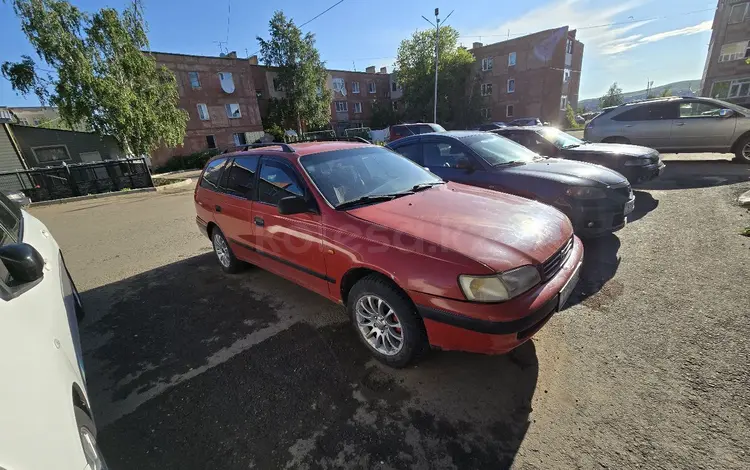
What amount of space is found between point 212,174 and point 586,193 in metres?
5.07

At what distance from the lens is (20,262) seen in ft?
4.84

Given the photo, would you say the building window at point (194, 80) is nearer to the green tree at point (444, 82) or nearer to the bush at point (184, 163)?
the bush at point (184, 163)

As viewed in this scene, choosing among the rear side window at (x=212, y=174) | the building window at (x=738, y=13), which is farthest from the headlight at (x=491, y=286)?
the building window at (x=738, y=13)

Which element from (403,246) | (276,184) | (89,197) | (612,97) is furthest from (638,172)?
(612,97)

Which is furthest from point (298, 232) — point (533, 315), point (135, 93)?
point (135, 93)

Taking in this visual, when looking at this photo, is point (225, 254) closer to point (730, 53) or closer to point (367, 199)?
point (367, 199)

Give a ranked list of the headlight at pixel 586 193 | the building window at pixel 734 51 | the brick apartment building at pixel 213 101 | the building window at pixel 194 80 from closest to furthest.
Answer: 1. the headlight at pixel 586 193
2. the building window at pixel 734 51
3. the brick apartment building at pixel 213 101
4. the building window at pixel 194 80

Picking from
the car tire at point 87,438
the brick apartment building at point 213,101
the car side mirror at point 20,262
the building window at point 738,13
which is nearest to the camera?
the car tire at point 87,438

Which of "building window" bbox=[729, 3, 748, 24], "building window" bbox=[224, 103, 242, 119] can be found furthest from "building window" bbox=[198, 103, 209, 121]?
"building window" bbox=[729, 3, 748, 24]

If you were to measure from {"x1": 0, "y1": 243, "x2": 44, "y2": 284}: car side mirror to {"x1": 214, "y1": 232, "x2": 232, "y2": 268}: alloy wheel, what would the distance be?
2817 millimetres

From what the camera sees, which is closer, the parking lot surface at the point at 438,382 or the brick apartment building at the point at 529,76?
the parking lot surface at the point at 438,382

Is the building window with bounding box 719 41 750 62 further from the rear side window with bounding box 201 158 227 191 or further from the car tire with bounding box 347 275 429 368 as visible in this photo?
the rear side window with bounding box 201 158 227 191

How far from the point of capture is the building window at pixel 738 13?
869 inches

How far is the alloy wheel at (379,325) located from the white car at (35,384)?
1693mm
